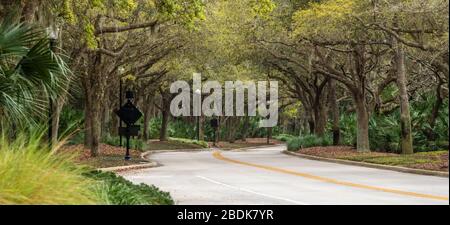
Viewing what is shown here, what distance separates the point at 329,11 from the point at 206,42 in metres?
9.74

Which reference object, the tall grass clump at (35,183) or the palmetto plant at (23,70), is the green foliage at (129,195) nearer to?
the tall grass clump at (35,183)

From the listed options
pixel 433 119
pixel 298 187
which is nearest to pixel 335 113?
pixel 433 119

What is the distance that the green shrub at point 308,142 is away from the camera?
130ft

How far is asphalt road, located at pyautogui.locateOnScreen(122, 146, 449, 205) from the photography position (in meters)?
13.2

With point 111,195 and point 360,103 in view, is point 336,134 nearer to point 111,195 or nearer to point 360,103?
point 360,103

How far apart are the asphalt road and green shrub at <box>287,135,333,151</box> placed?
15.9 m

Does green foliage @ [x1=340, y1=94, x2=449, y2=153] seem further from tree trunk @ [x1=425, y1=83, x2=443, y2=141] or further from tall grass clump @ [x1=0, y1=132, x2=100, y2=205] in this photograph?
tall grass clump @ [x1=0, y1=132, x2=100, y2=205]

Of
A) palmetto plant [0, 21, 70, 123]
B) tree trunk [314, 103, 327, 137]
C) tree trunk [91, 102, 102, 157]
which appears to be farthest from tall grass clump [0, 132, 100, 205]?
tree trunk [314, 103, 327, 137]

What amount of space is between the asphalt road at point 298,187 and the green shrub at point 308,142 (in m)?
15.9

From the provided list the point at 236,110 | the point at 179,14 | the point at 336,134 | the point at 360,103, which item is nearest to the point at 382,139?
the point at 360,103

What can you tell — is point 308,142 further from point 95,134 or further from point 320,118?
point 95,134

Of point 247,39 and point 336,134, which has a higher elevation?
point 247,39

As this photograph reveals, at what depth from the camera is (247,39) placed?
32.3 m

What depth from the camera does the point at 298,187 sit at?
53.4ft
